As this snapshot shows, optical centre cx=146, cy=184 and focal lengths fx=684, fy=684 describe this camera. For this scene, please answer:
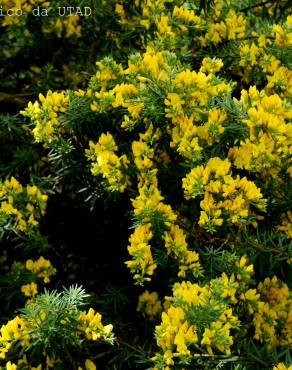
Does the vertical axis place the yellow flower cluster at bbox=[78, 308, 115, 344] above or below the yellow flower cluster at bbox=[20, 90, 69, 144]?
below

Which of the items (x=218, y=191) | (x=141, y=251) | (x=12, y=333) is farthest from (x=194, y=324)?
(x=12, y=333)

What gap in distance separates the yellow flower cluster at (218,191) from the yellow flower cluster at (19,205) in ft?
2.25

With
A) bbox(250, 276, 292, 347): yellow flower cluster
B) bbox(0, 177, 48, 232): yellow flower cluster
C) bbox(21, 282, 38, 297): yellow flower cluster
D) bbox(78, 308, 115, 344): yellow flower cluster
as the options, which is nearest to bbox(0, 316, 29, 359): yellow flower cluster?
bbox(78, 308, 115, 344): yellow flower cluster

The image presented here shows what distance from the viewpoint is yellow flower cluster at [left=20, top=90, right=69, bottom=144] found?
265 cm

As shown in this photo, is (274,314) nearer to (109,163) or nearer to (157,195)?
(157,195)

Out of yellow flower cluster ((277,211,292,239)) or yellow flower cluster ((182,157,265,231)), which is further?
yellow flower cluster ((277,211,292,239))

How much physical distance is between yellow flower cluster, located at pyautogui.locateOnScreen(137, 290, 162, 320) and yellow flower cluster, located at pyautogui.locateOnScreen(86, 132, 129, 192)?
56 cm

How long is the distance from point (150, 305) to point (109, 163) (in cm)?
72

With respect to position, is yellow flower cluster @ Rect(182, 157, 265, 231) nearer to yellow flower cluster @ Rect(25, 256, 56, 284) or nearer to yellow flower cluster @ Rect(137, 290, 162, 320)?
yellow flower cluster @ Rect(137, 290, 162, 320)

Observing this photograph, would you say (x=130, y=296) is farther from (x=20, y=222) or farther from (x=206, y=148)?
(x=206, y=148)

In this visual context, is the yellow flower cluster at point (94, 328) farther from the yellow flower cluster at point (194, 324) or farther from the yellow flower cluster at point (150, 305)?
the yellow flower cluster at point (150, 305)

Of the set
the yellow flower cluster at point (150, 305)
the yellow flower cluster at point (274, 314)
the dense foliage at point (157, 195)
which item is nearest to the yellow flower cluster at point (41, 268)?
the dense foliage at point (157, 195)

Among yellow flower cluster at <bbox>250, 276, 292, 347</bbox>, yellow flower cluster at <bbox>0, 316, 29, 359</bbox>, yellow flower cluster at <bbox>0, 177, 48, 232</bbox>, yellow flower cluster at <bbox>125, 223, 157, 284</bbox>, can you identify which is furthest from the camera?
yellow flower cluster at <bbox>0, 177, 48, 232</bbox>

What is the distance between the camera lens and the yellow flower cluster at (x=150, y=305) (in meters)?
2.91
